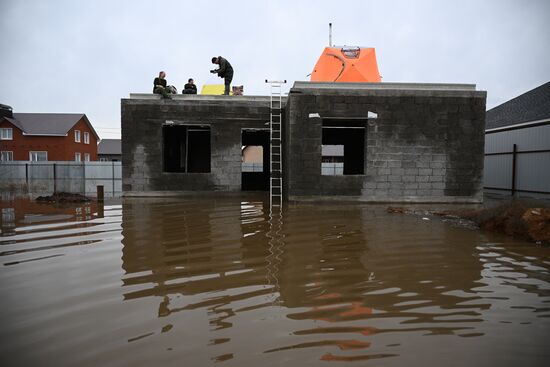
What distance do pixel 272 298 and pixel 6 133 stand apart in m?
41.7

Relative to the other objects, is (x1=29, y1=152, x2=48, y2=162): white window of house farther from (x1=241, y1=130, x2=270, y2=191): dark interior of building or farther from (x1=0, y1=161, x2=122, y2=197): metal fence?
(x1=241, y1=130, x2=270, y2=191): dark interior of building

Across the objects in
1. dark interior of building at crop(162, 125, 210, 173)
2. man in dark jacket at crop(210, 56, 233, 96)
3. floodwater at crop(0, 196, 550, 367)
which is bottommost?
floodwater at crop(0, 196, 550, 367)

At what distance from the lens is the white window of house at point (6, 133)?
36312mm

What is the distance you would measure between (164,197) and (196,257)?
8.92m

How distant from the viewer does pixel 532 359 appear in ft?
9.08

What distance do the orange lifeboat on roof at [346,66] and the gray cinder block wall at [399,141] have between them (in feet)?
7.85

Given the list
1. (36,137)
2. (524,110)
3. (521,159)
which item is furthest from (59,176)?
(524,110)

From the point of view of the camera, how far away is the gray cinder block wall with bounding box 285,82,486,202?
12.2m

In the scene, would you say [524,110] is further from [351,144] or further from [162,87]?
[162,87]

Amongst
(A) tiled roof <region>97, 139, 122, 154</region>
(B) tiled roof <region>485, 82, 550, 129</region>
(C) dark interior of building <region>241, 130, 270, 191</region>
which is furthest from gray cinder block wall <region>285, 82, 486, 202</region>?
(A) tiled roof <region>97, 139, 122, 154</region>

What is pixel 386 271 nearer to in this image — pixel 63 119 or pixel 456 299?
pixel 456 299

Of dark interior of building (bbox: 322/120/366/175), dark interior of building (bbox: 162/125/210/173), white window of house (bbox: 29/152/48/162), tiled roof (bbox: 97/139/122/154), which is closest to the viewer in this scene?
dark interior of building (bbox: 162/125/210/173)

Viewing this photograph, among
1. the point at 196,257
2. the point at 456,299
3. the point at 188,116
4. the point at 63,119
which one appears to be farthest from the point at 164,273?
the point at 63,119

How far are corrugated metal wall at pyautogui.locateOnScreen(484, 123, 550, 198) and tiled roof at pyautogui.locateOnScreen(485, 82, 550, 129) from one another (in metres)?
0.67
